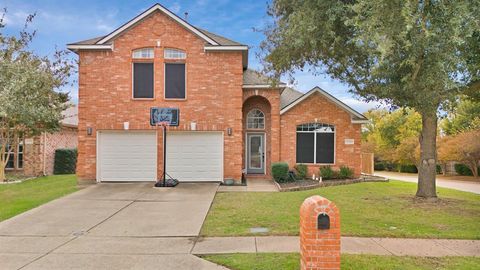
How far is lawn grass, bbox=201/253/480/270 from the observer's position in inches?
233

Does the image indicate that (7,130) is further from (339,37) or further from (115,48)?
(339,37)

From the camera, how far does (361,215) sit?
33.7 feet

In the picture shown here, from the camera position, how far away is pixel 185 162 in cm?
1695

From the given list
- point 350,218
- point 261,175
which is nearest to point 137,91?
point 261,175

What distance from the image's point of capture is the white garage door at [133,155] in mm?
16781

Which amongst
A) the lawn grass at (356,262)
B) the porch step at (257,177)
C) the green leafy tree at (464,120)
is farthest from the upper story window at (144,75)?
the green leafy tree at (464,120)

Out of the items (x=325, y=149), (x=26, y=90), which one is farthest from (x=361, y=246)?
(x=26, y=90)

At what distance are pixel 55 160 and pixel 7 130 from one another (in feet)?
14.7

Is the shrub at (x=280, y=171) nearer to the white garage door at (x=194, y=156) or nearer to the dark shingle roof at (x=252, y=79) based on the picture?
the white garage door at (x=194, y=156)

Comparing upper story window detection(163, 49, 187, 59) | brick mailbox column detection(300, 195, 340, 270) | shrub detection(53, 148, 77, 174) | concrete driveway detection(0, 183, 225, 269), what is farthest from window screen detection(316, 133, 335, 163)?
shrub detection(53, 148, 77, 174)

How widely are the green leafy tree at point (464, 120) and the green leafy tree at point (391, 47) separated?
69.6ft

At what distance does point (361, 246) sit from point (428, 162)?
288 inches

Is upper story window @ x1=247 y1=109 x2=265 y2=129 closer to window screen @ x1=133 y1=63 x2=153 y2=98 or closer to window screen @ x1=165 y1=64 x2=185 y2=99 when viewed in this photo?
window screen @ x1=165 y1=64 x2=185 y2=99

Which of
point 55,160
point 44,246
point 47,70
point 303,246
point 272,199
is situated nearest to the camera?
point 303,246
